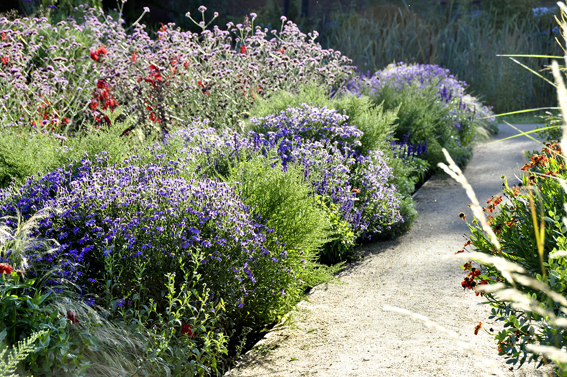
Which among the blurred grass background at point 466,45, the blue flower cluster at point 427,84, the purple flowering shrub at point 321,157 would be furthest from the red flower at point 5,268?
the blurred grass background at point 466,45

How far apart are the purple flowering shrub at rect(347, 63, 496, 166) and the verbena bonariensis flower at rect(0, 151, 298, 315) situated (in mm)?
4046

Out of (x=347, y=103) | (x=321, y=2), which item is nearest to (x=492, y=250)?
(x=347, y=103)

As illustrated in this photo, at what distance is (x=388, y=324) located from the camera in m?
3.26

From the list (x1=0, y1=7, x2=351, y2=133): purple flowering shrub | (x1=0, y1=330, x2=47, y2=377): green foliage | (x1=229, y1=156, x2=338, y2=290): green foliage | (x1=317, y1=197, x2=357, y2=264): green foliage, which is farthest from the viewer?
(x1=0, y1=7, x2=351, y2=133): purple flowering shrub

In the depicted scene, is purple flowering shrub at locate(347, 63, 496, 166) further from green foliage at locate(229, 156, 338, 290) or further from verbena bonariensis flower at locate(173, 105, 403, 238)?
green foliage at locate(229, 156, 338, 290)

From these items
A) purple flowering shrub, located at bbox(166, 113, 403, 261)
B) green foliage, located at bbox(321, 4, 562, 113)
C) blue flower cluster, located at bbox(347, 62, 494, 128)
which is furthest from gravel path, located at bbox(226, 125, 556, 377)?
green foliage, located at bbox(321, 4, 562, 113)

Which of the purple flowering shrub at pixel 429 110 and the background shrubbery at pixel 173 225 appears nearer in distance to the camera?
the background shrubbery at pixel 173 225

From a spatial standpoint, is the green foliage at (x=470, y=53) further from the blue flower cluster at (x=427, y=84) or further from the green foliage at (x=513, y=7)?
the blue flower cluster at (x=427, y=84)

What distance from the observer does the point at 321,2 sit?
18.3m

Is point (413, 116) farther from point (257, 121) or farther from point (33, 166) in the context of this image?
point (33, 166)

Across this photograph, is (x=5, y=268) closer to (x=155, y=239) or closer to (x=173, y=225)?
(x=155, y=239)

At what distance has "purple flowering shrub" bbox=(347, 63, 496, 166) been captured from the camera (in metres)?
6.87

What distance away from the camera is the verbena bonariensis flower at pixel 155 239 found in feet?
9.09

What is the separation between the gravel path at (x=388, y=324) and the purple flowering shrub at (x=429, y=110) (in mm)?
2128
